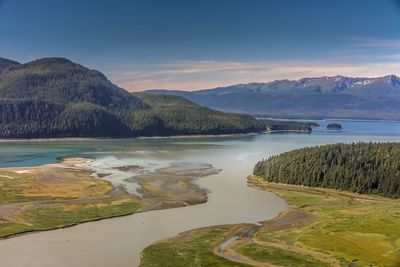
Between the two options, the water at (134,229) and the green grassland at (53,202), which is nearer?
the water at (134,229)

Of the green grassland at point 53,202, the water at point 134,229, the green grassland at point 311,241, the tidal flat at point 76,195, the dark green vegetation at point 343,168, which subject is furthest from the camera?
the dark green vegetation at point 343,168

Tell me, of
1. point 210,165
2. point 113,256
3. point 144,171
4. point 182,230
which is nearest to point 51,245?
point 113,256

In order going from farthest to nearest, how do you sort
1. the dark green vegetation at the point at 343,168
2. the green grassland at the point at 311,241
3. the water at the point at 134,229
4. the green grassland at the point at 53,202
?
the dark green vegetation at the point at 343,168, the green grassland at the point at 53,202, the green grassland at the point at 311,241, the water at the point at 134,229

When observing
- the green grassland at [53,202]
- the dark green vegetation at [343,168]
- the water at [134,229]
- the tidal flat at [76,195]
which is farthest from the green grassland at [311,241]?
the tidal flat at [76,195]

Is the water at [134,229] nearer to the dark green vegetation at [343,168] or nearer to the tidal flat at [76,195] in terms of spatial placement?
the tidal flat at [76,195]

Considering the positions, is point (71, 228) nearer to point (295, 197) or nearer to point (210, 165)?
point (295, 197)

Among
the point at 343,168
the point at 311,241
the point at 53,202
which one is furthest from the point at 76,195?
the point at 343,168

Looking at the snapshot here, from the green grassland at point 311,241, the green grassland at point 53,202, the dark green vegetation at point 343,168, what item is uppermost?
the dark green vegetation at point 343,168

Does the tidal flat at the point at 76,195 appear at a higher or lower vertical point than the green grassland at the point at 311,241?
higher
